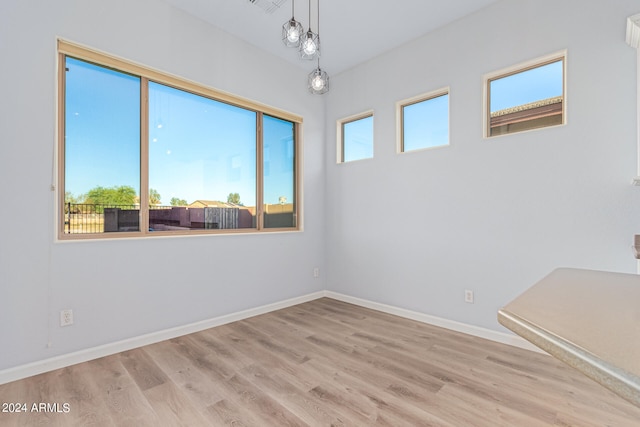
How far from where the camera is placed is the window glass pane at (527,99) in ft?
8.73

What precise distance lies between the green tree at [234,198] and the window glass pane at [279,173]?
0.41 m

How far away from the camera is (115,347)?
2615 mm

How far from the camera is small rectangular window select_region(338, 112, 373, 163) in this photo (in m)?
4.06

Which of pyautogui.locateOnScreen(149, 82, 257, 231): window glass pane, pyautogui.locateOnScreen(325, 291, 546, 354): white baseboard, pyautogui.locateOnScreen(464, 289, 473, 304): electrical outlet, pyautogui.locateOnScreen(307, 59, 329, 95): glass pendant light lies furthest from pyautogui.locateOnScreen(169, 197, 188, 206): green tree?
pyautogui.locateOnScreen(464, 289, 473, 304): electrical outlet

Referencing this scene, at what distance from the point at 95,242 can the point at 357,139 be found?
10.4 feet

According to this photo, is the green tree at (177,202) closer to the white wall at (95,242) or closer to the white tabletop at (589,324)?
the white wall at (95,242)

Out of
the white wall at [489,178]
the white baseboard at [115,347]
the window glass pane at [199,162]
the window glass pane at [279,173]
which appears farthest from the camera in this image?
the window glass pane at [279,173]

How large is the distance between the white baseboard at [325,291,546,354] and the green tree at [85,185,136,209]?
2.83m

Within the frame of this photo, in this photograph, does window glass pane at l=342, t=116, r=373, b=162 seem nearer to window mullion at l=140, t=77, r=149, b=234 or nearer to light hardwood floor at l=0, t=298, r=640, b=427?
light hardwood floor at l=0, t=298, r=640, b=427

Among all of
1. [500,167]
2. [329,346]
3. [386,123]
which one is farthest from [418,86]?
[329,346]

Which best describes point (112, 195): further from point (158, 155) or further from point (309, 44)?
point (309, 44)

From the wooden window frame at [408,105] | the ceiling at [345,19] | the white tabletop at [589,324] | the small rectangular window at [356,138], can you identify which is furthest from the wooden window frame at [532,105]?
the white tabletop at [589,324]

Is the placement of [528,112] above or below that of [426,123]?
below

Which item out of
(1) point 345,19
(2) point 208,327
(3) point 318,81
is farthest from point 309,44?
(2) point 208,327
